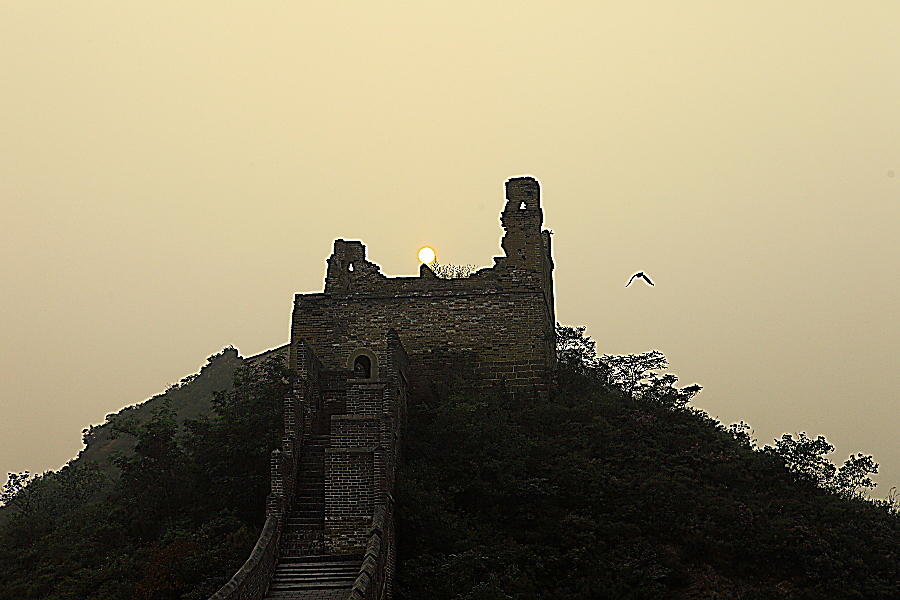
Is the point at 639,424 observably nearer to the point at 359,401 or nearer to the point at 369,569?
the point at 359,401

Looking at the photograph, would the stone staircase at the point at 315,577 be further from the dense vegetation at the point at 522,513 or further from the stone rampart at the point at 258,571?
the dense vegetation at the point at 522,513

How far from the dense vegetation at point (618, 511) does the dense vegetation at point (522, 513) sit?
0.04m

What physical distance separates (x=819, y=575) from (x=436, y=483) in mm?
7605

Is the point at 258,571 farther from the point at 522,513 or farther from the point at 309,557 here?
the point at 522,513

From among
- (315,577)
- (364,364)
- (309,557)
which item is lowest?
(315,577)

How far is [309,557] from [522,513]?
177 inches

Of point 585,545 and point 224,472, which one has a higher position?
point 224,472

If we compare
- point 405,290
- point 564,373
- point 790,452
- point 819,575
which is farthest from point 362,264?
point 819,575

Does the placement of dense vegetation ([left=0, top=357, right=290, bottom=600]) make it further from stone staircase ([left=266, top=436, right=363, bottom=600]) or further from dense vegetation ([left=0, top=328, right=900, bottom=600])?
stone staircase ([left=266, top=436, right=363, bottom=600])

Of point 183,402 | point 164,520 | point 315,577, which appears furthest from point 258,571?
point 183,402

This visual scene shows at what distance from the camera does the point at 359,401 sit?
19438mm

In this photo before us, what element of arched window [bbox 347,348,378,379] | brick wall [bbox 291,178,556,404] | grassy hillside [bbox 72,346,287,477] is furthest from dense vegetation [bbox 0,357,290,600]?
grassy hillside [bbox 72,346,287,477]

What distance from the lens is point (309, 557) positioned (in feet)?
57.5

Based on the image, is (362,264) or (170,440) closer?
(170,440)
